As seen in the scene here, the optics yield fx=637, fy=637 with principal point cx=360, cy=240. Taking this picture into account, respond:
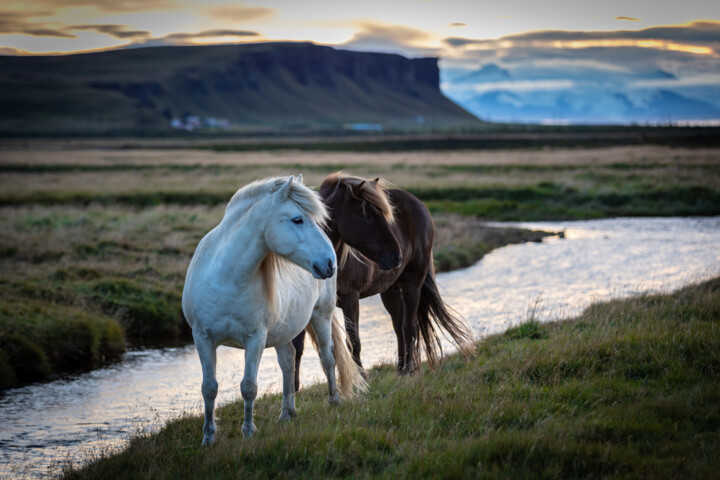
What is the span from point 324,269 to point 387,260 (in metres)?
1.85

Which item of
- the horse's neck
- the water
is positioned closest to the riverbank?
the water

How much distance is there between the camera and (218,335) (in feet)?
17.1

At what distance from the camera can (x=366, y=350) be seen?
11461 mm

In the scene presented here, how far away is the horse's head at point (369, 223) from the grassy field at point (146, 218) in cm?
674

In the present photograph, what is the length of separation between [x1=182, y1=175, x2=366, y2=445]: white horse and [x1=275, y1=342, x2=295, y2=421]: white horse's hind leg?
2.04 ft

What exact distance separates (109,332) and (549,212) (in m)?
24.8

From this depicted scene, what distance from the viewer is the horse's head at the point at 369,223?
21.7ft

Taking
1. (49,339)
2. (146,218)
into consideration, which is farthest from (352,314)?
(146,218)

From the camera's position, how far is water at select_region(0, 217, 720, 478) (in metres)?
7.82

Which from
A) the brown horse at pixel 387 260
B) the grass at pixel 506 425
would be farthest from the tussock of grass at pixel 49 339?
the brown horse at pixel 387 260

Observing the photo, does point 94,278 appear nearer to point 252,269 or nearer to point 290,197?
point 252,269

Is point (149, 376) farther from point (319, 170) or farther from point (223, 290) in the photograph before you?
point (319, 170)

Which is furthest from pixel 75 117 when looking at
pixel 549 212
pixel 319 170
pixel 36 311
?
pixel 36 311

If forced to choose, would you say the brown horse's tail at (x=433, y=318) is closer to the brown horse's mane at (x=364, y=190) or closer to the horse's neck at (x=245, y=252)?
the brown horse's mane at (x=364, y=190)
